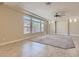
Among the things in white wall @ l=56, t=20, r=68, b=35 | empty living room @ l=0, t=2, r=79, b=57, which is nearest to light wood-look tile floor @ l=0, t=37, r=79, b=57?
empty living room @ l=0, t=2, r=79, b=57

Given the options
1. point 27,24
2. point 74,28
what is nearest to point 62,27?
point 74,28

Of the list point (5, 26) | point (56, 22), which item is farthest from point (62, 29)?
point (5, 26)

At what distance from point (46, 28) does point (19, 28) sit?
740 centimetres

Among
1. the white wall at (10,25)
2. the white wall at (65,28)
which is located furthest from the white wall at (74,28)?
the white wall at (10,25)

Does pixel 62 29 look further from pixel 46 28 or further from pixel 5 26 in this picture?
pixel 5 26

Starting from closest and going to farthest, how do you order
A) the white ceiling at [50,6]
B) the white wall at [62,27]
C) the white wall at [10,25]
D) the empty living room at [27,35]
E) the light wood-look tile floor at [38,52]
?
the light wood-look tile floor at [38,52], the empty living room at [27,35], the white ceiling at [50,6], the white wall at [10,25], the white wall at [62,27]

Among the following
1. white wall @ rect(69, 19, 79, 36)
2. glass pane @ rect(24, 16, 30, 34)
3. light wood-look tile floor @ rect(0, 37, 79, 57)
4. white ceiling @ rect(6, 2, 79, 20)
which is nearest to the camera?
light wood-look tile floor @ rect(0, 37, 79, 57)

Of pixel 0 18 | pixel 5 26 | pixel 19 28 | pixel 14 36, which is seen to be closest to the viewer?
pixel 0 18

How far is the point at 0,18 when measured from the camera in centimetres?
560

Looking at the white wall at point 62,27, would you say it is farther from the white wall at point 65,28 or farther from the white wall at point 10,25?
the white wall at point 10,25

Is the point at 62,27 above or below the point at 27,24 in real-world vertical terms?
below

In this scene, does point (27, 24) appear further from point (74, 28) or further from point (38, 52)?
point (74, 28)

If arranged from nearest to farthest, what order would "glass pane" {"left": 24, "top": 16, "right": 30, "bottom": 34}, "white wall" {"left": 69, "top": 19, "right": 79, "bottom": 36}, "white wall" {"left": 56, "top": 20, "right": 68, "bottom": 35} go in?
"glass pane" {"left": 24, "top": 16, "right": 30, "bottom": 34}, "white wall" {"left": 69, "top": 19, "right": 79, "bottom": 36}, "white wall" {"left": 56, "top": 20, "right": 68, "bottom": 35}

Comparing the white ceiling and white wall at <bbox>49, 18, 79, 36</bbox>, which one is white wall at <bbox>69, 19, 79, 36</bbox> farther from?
the white ceiling
